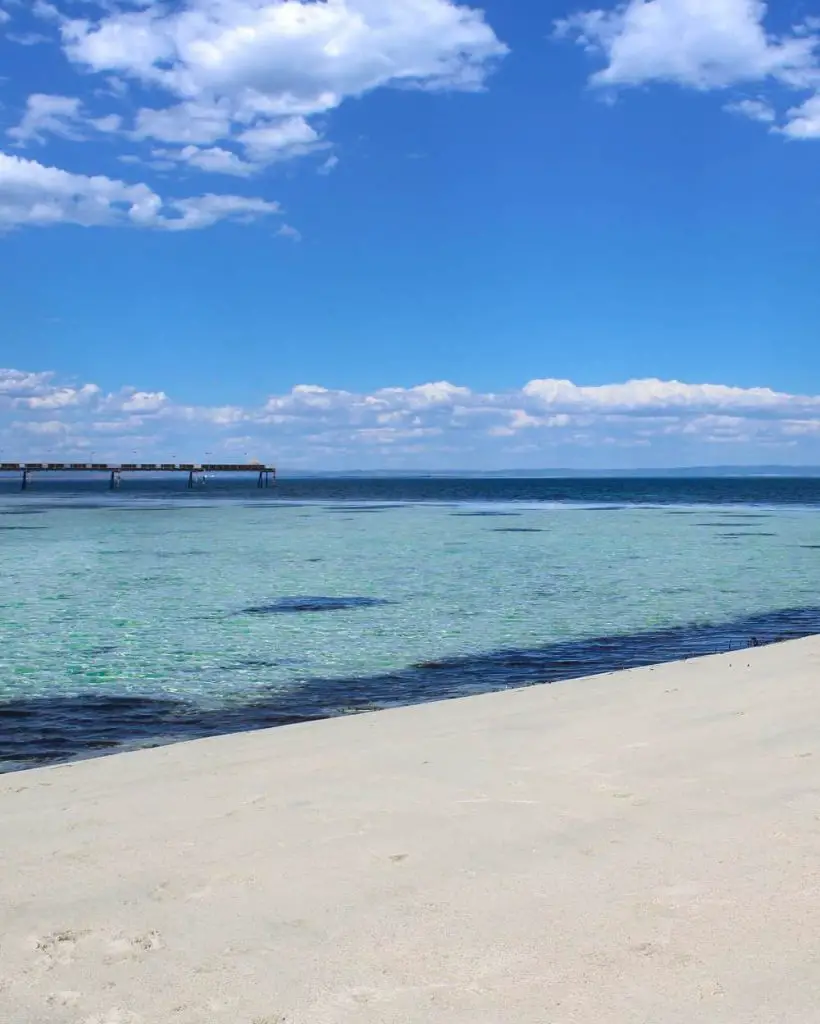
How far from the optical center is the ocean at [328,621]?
12.4 meters

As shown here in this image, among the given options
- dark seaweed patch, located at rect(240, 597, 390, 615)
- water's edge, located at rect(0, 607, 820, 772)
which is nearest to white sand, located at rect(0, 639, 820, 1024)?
water's edge, located at rect(0, 607, 820, 772)

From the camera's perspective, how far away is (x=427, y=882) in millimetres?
5082

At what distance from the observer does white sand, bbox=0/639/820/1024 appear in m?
3.95

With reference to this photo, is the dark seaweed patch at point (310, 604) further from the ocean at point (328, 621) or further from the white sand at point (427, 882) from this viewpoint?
the white sand at point (427, 882)

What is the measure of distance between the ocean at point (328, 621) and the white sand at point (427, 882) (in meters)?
3.82

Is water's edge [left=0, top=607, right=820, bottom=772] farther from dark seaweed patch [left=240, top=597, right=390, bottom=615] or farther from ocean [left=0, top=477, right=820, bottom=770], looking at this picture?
dark seaweed patch [left=240, top=597, right=390, bottom=615]

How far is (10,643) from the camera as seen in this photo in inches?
673

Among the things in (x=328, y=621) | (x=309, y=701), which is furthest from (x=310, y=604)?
(x=309, y=701)

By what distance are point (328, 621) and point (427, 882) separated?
15.1m

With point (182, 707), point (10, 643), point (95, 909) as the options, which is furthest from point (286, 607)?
point (95, 909)

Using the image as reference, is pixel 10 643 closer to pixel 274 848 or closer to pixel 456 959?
pixel 274 848

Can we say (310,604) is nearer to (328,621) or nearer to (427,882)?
(328,621)

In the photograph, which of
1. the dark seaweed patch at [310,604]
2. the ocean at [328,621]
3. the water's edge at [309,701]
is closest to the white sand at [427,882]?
the water's edge at [309,701]

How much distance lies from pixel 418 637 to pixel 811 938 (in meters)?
13.8
